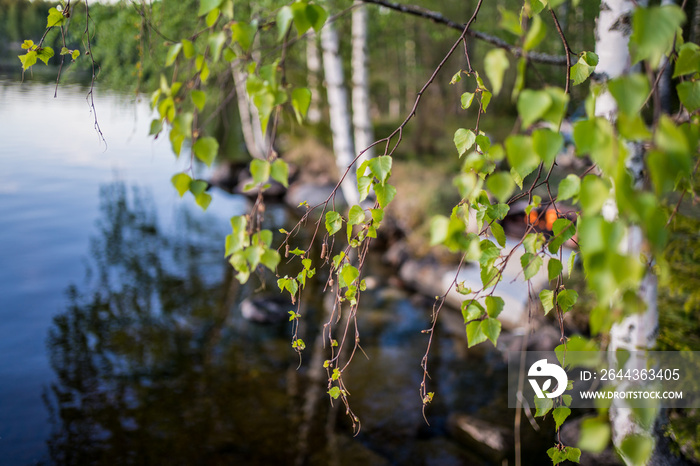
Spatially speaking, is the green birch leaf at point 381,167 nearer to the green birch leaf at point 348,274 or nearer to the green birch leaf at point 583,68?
the green birch leaf at point 348,274

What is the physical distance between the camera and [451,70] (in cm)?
1997

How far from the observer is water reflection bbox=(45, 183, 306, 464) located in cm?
477

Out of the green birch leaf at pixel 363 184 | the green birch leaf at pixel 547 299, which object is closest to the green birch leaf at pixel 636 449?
the green birch leaf at pixel 547 299

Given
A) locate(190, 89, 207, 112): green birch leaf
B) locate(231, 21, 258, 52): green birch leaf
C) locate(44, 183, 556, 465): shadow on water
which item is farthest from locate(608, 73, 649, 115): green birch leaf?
locate(44, 183, 556, 465): shadow on water

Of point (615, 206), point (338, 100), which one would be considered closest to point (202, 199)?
point (615, 206)

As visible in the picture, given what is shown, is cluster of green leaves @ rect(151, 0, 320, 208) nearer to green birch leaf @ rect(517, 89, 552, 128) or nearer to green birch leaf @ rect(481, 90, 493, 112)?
green birch leaf @ rect(517, 89, 552, 128)

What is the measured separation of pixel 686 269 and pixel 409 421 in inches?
118

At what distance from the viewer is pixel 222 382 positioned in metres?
5.79

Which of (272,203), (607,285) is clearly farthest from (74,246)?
(607,285)

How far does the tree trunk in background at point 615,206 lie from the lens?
296 centimetres

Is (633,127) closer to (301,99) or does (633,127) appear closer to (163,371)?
(301,99)

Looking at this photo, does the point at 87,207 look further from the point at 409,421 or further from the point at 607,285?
the point at 607,285

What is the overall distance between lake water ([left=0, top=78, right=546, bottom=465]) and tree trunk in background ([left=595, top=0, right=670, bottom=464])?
1.87 metres

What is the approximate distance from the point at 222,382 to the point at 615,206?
4.62 m
